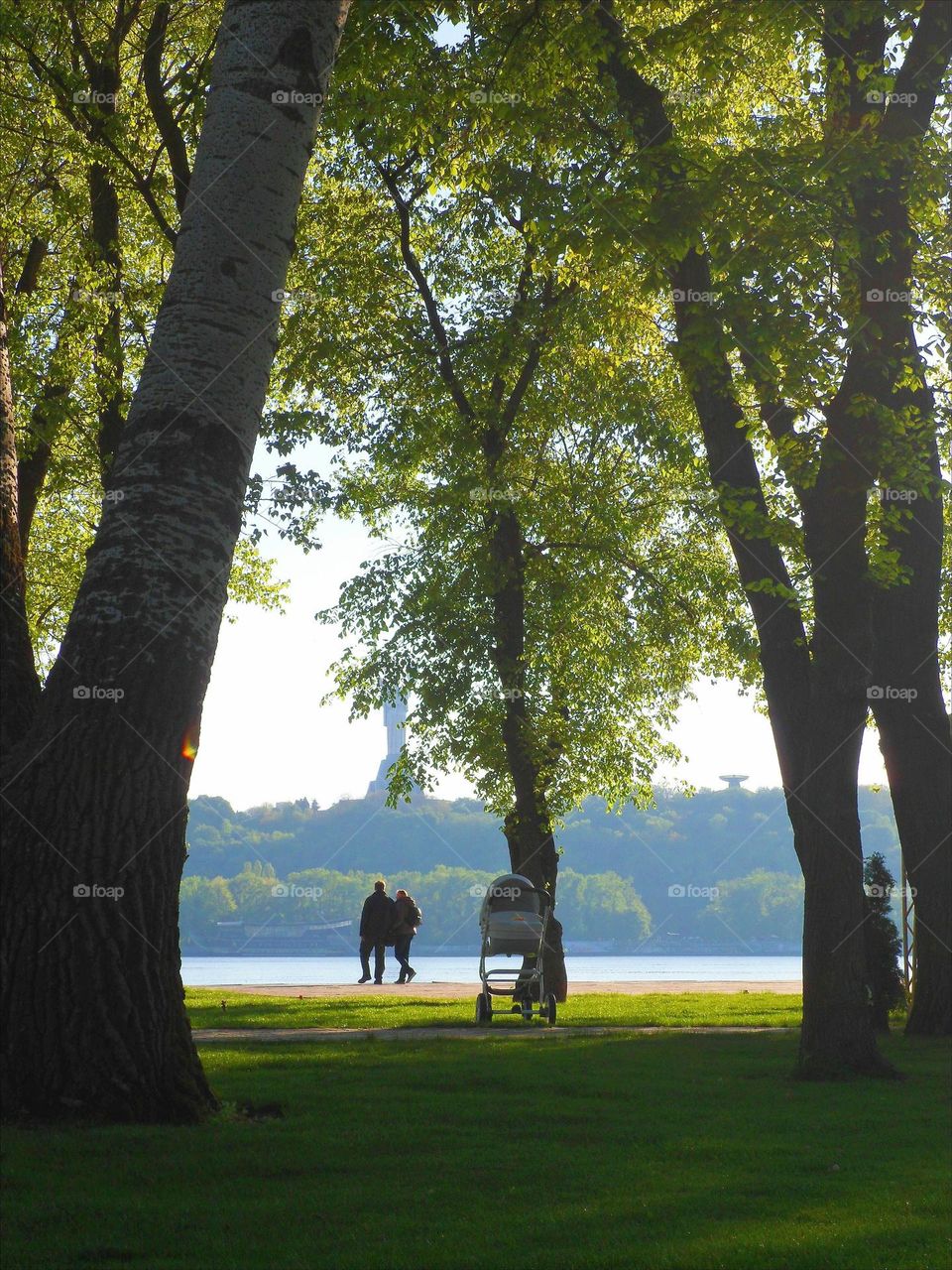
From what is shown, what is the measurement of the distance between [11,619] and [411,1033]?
761 centimetres

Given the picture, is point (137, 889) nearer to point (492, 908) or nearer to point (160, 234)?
point (492, 908)

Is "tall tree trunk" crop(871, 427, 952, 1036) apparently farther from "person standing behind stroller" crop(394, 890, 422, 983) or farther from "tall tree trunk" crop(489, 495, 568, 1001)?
"person standing behind stroller" crop(394, 890, 422, 983)

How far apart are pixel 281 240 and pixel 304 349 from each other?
38.8 ft

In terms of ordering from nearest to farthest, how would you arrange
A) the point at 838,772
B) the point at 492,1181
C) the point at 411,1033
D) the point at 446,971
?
the point at 492,1181
the point at 838,772
the point at 411,1033
the point at 446,971

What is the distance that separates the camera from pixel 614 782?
2464cm

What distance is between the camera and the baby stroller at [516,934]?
1545 centimetres

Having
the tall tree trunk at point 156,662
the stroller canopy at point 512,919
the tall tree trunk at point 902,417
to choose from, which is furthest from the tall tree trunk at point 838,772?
the stroller canopy at point 512,919

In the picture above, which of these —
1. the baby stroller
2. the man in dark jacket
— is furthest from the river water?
the baby stroller

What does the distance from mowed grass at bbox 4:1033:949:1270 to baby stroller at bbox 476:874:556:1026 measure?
6.56m

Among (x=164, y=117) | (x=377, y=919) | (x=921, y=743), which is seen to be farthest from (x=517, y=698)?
(x=164, y=117)

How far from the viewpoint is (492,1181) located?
18.5ft

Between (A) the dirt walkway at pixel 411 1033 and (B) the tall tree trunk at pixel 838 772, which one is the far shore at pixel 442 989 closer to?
(A) the dirt walkway at pixel 411 1033

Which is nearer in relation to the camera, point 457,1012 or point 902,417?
point 902,417

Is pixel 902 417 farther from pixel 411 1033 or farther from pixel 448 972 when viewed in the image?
pixel 448 972
